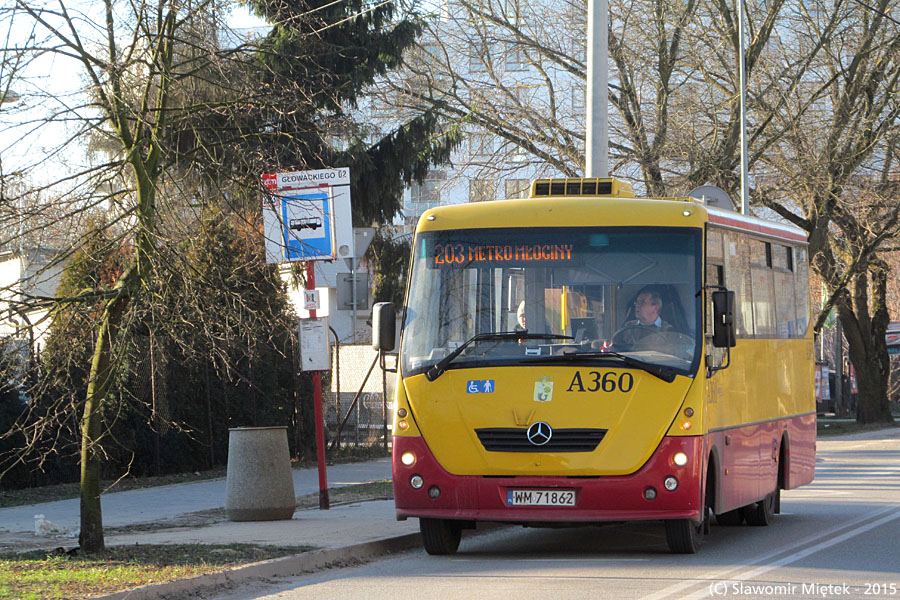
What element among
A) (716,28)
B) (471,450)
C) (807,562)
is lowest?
(807,562)

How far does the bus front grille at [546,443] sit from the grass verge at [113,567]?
181 centimetres

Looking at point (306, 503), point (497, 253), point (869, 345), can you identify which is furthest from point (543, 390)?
point (869, 345)

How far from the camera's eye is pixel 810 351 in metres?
15.7

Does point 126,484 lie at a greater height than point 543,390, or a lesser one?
lesser

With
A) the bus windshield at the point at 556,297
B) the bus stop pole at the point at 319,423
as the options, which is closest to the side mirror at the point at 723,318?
the bus windshield at the point at 556,297

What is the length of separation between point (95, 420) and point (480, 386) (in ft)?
10.1

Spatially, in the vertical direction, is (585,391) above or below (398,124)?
below

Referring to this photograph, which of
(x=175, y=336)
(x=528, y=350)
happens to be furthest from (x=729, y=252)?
(x=175, y=336)

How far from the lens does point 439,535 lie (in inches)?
448

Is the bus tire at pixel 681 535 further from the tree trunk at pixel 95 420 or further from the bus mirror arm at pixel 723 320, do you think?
the tree trunk at pixel 95 420

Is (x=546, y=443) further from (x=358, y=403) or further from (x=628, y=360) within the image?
(x=358, y=403)

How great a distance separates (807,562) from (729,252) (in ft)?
10.0

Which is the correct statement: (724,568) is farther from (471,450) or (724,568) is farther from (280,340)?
(280,340)

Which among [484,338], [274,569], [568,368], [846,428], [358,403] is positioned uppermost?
[484,338]
